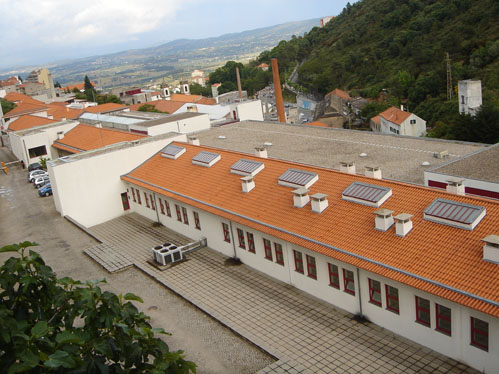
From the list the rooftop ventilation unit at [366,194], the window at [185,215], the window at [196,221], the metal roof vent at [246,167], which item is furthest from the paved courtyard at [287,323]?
the metal roof vent at [246,167]

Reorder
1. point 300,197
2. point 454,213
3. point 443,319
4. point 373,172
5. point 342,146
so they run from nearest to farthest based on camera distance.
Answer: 1. point 443,319
2. point 454,213
3. point 300,197
4. point 373,172
5. point 342,146

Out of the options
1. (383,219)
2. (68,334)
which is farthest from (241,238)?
(68,334)

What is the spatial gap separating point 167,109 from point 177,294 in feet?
219

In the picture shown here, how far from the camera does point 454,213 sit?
1545cm

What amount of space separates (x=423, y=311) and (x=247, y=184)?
33.4ft

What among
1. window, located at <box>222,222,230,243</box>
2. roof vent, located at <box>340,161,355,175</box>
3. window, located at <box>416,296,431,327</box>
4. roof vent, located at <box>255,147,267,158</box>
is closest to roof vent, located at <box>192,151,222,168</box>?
roof vent, located at <box>255,147,267,158</box>

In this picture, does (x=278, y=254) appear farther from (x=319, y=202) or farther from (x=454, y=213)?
(x=454, y=213)

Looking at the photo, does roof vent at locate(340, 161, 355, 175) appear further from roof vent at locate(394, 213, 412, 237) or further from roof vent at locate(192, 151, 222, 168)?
roof vent at locate(192, 151, 222, 168)

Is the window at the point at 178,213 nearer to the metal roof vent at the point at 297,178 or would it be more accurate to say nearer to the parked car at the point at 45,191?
the metal roof vent at the point at 297,178

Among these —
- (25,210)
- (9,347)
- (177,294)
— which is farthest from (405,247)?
(25,210)

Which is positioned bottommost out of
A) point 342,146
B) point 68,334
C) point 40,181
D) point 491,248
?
point 40,181

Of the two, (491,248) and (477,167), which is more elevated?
(491,248)

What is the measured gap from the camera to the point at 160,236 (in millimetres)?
26234

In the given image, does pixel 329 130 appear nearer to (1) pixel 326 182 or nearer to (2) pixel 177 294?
(1) pixel 326 182
